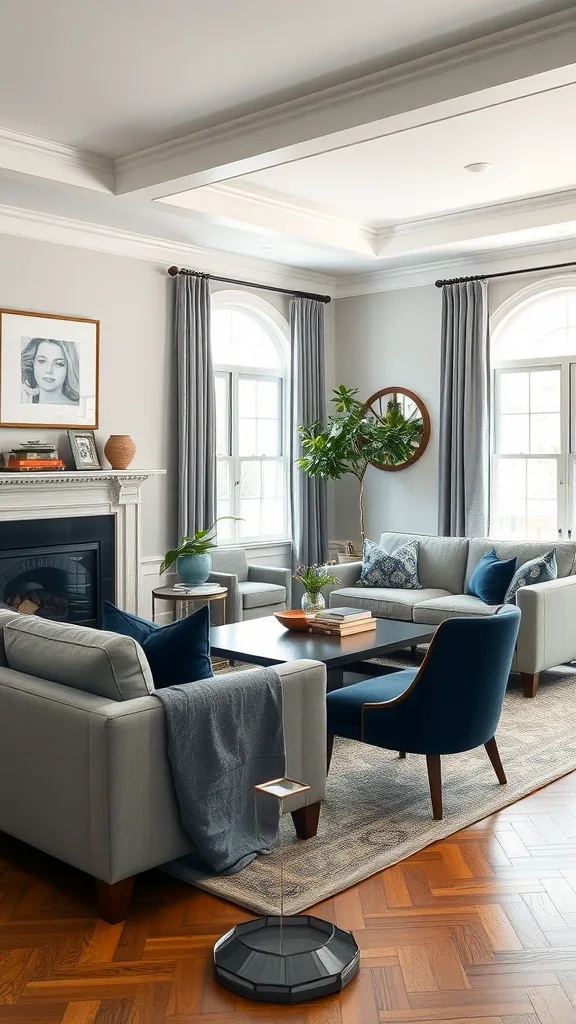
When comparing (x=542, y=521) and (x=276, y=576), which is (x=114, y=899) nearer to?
(x=276, y=576)

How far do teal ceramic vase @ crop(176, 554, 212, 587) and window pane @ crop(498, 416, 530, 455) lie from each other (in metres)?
2.71

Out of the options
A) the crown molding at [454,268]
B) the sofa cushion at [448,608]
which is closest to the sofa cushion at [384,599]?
the sofa cushion at [448,608]

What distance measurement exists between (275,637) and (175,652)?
173 cm

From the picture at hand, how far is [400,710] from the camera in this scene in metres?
3.66

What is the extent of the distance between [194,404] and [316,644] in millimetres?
2779

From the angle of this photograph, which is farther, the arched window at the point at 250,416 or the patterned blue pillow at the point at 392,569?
the arched window at the point at 250,416

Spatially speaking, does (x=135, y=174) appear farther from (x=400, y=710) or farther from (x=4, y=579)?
(x=400, y=710)

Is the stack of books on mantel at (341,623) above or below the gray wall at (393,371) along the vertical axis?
below

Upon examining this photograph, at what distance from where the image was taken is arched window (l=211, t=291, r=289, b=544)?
7.57m

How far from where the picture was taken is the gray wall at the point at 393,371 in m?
7.73

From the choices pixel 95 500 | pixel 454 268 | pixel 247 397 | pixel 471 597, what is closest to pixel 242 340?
pixel 247 397

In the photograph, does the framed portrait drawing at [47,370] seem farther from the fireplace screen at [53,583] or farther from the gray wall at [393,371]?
the gray wall at [393,371]

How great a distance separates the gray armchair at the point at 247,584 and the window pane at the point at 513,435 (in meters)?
2.00

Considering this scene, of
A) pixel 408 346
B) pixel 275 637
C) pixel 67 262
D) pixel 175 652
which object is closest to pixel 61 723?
pixel 175 652
